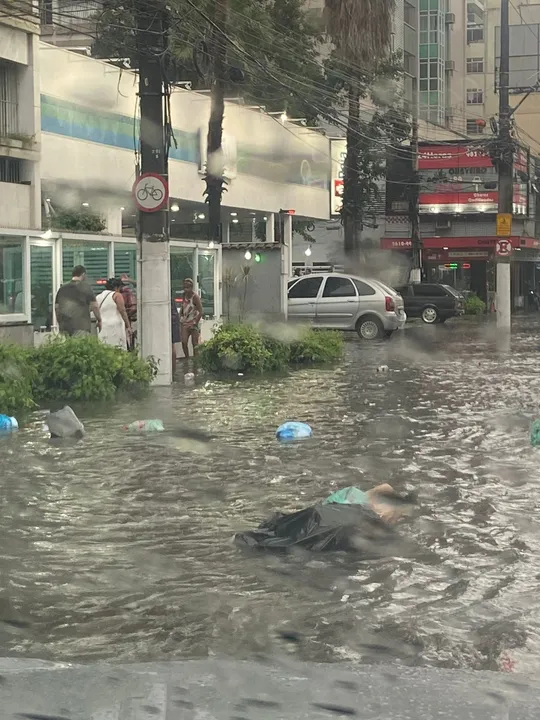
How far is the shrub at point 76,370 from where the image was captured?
15.1 metres

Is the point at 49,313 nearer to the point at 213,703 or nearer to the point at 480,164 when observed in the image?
the point at 213,703

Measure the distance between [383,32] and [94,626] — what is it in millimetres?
31688

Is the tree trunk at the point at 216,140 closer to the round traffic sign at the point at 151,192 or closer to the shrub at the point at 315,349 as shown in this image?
the shrub at the point at 315,349

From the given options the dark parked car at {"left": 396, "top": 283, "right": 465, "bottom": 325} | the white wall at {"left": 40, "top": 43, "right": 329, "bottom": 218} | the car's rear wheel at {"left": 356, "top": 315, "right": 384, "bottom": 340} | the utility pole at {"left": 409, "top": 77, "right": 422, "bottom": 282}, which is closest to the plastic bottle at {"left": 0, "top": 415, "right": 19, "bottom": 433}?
the white wall at {"left": 40, "top": 43, "right": 329, "bottom": 218}

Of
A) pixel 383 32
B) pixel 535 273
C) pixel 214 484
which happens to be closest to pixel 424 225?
pixel 535 273

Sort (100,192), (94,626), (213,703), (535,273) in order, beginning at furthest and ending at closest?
1. (535,273)
2. (100,192)
3. (94,626)
4. (213,703)

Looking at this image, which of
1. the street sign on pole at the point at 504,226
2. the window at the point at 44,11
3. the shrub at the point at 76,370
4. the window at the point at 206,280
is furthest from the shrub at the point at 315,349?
the street sign on pole at the point at 504,226

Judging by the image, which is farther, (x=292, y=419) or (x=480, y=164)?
(x=480, y=164)

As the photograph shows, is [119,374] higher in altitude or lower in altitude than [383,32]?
lower

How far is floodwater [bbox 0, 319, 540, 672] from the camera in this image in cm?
546

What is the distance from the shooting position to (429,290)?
45594 mm

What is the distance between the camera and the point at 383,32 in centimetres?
3512

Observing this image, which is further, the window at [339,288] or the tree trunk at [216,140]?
the window at [339,288]

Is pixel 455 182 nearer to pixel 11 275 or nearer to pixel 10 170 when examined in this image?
pixel 10 170
